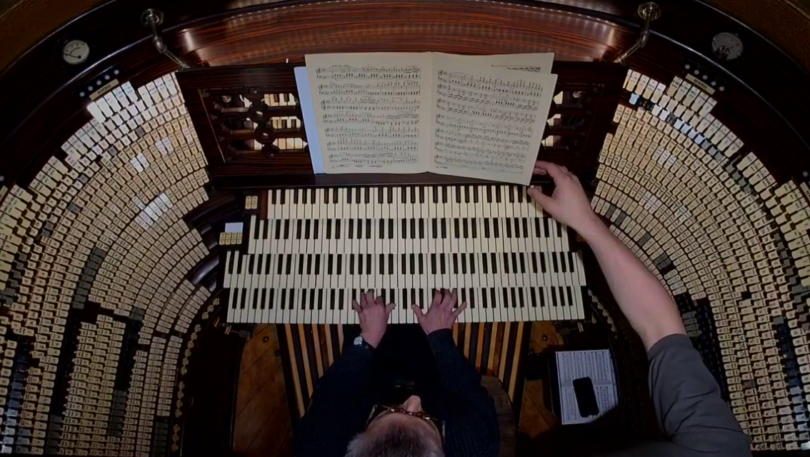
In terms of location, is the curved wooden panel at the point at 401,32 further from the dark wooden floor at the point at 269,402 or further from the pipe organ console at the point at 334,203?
the dark wooden floor at the point at 269,402

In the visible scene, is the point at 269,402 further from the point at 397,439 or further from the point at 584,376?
the point at 584,376

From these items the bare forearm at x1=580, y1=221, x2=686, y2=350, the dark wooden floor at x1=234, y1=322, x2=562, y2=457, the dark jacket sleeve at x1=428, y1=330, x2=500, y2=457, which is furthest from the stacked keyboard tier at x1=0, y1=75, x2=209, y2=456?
the bare forearm at x1=580, y1=221, x2=686, y2=350

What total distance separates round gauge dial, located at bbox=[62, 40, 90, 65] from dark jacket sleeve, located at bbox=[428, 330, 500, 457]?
4.65 ft

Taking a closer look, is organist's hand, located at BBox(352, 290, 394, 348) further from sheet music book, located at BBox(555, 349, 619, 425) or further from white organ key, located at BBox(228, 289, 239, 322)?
sheet music book, located at BBox(555, 349, 619, 425)

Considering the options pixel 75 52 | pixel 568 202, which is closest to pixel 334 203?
pixel 568 202

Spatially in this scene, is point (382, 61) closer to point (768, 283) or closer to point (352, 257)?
point (352, 257)

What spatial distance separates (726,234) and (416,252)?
1.03m

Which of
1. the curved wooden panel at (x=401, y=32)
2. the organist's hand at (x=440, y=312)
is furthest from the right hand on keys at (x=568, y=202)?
the organist's hand at (x=440, y=312)

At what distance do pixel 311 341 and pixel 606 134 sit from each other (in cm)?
148

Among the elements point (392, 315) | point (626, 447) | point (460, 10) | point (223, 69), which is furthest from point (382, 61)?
point (626, 447)

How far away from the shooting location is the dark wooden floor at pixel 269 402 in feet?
8.52

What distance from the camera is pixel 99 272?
2.03 m

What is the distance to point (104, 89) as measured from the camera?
Answer: 1.80m

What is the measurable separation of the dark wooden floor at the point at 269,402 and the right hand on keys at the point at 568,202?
88cm
